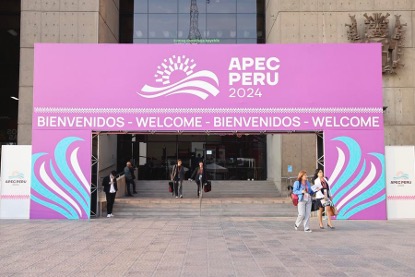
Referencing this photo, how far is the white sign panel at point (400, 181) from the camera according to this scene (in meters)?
15.0

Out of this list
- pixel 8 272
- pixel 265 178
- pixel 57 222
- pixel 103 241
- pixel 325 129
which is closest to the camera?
pixel 8 272

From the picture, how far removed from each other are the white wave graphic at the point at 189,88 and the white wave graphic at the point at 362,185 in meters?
5.34

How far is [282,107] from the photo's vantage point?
48.4 ft

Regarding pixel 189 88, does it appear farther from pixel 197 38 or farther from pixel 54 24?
pixel 197 38

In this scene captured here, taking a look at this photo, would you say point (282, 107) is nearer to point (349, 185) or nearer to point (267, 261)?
point (349, 185)

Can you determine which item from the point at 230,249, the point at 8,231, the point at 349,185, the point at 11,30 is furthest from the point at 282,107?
the point at 11,30

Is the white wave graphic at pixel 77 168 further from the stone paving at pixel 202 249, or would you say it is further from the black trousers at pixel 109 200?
the stone paving at pixel 202 249

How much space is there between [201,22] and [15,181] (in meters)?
15.6

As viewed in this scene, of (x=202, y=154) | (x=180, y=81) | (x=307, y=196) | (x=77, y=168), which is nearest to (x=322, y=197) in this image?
(x=307, y=196)

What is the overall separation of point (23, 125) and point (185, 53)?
35.9ft

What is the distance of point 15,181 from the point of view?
1484 cm

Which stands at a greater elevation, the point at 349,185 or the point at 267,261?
the point at 349,185

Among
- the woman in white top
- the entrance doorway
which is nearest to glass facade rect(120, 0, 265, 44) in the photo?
the entrance doorway

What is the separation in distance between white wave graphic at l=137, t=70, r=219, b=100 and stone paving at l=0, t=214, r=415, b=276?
4008mm
